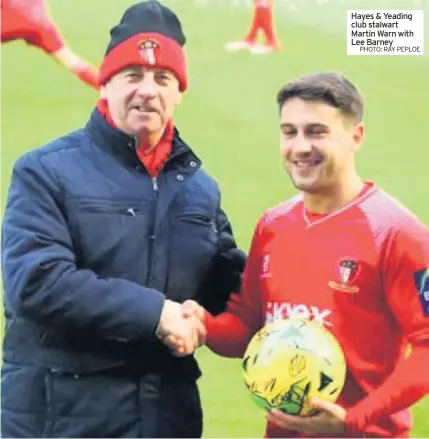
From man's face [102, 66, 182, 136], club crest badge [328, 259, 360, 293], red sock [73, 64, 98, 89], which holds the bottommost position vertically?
club crest badge [328, 259, 360, 293]

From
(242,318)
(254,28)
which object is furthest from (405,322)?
(254,28)

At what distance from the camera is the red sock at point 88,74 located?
2543mm

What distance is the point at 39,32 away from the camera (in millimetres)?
2557

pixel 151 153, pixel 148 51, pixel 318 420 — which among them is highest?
pixel 148 51

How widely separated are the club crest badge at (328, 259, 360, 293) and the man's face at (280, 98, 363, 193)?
18 cm

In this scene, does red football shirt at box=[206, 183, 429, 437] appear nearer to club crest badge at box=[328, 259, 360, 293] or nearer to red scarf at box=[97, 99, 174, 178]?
club crest badge at box=[328, 259, 360, 293]

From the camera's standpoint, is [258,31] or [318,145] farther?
[258,31]

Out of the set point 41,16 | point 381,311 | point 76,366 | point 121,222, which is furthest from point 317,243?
point 41,16

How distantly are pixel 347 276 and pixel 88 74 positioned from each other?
2.88ft

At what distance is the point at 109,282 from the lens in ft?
7.21

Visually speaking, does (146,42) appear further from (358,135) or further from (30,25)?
(358,135)

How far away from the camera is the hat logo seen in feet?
A: 7.52

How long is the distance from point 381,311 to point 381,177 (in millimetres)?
422

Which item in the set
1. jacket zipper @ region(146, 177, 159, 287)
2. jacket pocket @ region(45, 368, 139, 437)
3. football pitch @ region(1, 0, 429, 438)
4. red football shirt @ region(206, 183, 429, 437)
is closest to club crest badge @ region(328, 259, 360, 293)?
red football shirt @ region(206, 183, 429, 437)
